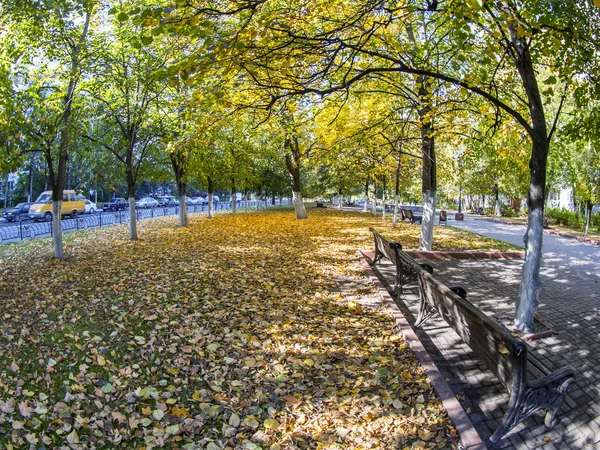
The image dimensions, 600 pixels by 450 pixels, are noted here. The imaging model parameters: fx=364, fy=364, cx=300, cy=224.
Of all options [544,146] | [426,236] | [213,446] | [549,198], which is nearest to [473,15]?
[544,146]

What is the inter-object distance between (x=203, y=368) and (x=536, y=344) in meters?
4.21

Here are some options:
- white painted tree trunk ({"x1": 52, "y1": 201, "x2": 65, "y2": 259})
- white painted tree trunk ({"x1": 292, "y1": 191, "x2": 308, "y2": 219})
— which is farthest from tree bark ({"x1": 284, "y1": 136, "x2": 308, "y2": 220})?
white painted tree trunk ({"x1": 52, "y1": 201, "x2": 65, "y2": 259})

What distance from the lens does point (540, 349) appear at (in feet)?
15.1

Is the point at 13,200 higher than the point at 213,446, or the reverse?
the point at 13,200

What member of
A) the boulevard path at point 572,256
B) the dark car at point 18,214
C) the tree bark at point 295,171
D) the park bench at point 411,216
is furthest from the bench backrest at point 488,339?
the dark car at point 18,214

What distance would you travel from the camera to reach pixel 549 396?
3004 mm

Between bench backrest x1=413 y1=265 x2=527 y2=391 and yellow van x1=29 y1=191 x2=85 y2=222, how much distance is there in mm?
24490

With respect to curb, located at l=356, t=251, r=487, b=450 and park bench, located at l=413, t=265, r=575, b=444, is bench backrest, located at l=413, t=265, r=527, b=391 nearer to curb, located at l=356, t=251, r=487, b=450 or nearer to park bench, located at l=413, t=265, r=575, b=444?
park bench, located at l=413, t=265, r=575, b=444

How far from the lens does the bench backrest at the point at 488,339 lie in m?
2.83

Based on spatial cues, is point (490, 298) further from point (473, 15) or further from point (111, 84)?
point (111, 84)

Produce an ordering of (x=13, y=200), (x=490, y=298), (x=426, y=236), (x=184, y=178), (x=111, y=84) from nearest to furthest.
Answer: (x=490, y=298) < (x=426, y=236) < (x=111, y=84) < (x=184, y=178) < (x=13, y=200)

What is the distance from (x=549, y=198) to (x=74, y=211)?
4809 centimetres

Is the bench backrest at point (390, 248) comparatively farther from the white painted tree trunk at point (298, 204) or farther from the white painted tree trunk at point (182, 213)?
the white painted tree trunk at point (298, 204)

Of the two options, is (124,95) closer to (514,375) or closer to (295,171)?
(295,171)
